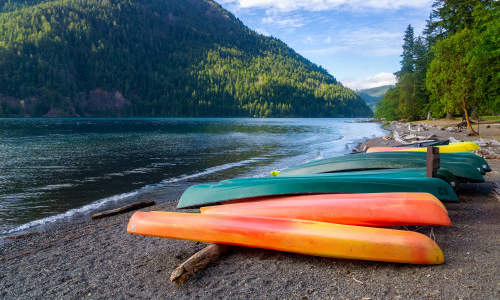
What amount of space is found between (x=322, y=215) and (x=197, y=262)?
165 cm

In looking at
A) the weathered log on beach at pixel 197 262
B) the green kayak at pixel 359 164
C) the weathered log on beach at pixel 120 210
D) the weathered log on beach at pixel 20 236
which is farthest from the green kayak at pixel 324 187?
the weathered log on beach at pixel 20 236

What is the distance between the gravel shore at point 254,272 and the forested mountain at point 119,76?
10575 cm

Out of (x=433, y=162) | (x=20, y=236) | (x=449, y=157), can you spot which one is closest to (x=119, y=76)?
(x=20, y=236)

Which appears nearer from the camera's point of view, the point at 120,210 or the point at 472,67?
the point at 120,210

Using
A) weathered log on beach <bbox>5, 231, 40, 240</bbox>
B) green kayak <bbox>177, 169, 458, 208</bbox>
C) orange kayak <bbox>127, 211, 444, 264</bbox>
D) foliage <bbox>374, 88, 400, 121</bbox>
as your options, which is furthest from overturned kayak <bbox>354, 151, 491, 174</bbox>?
foliage <bbox>374, 88, 400, 121</bbox>

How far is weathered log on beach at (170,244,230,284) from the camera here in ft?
10.9

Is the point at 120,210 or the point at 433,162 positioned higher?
the point at 433,162

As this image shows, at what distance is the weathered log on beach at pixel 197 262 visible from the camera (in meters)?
3.31

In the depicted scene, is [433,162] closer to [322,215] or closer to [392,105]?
[322,215]

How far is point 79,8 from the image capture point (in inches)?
6560

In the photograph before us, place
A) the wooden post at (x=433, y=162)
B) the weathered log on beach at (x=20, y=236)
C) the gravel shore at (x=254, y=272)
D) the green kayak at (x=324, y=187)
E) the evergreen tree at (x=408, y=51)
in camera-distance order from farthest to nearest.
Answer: the evergreen tree at (x=408, y=51), the weathered log on beach at (x=20, y=236), the wooden post at (x=433, y=162), the green kayak at (x=324, y=187), the gravel shore at (x=254, y=272)

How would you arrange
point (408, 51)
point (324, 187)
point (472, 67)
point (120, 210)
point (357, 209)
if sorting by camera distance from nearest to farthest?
point (357, 209), point (324, 187), point (120, 210), point (472, 67), point (408, 51)

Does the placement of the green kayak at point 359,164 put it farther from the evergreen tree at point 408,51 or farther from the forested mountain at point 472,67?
the evergreen tree at point 408,51

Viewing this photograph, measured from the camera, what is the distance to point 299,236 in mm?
3482
